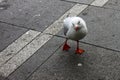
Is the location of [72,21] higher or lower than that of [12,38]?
higher

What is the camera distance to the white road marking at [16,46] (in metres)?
4.98

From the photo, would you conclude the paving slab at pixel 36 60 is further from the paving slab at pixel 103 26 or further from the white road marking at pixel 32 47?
the paving slab at pixel 103 26

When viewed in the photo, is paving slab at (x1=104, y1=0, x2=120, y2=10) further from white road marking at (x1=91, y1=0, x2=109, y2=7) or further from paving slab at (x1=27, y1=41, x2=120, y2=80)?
paving slab at (x1=27, y1=41, x2=120, y2=80)

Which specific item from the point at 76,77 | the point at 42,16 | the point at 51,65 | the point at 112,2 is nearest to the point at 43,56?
the point at 51,65

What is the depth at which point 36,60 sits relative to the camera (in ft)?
15.8

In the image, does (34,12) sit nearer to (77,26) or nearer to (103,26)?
(103,26)

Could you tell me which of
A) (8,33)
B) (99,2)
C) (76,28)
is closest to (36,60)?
(76,28)

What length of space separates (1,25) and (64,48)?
5.86 ft

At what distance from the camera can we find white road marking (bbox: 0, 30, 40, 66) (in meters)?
4.98

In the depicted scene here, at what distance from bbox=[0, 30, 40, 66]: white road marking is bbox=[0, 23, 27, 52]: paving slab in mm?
109

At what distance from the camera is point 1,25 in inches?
236

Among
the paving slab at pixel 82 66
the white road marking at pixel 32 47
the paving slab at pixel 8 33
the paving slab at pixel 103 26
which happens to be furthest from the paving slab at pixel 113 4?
the paving slab at pixel 8 33

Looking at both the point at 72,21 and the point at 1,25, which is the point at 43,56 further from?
the point at 1,25

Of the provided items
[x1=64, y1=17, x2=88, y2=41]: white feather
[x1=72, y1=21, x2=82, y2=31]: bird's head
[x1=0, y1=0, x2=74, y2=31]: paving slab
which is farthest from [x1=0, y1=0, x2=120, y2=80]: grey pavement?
[x1=72, y1=21, x2=82, y2=31]: bird's head
